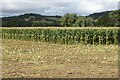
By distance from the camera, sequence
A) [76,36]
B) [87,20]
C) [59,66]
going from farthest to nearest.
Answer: [87,20] < [76,36] < [59,66]

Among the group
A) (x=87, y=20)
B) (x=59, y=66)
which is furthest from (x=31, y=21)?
(x=59, y=66)

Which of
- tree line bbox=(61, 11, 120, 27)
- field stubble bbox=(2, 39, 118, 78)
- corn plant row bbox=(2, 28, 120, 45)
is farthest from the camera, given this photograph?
tree line bbox=(61, 11, 120, 27)

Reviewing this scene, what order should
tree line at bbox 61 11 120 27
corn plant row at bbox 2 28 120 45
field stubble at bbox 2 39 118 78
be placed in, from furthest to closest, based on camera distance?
tree line at bbox 61 11 120 27, corn plant row at bbox 2 28 120 45, field stubble at bbox 2 39 118 78

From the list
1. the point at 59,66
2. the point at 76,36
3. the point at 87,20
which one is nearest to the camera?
the point at 59,66

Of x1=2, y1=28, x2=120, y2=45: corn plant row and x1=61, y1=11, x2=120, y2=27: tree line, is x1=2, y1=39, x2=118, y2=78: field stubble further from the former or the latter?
x1=61, y1=11, x2=120, y2=27: tree line

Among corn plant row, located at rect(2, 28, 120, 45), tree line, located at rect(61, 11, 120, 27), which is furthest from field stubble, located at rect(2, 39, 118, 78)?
tree line, located at rect(61, 11, 120, 27)

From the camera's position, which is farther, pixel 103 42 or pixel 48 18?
pixel 48 18

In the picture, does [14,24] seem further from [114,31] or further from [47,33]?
[114,31]

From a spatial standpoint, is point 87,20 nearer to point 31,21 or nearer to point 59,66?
point 31,21

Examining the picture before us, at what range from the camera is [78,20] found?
3297 inches

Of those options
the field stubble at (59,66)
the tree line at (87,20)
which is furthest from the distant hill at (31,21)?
the field stubble at (59,66)

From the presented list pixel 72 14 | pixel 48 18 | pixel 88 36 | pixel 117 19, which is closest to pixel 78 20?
pixel 72 14

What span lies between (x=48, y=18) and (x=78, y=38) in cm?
8030

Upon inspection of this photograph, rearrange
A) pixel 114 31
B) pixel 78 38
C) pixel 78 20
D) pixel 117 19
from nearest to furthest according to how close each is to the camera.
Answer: pixel 114 31
pixel 78 38
pixel 117 19
pixel 78 20
